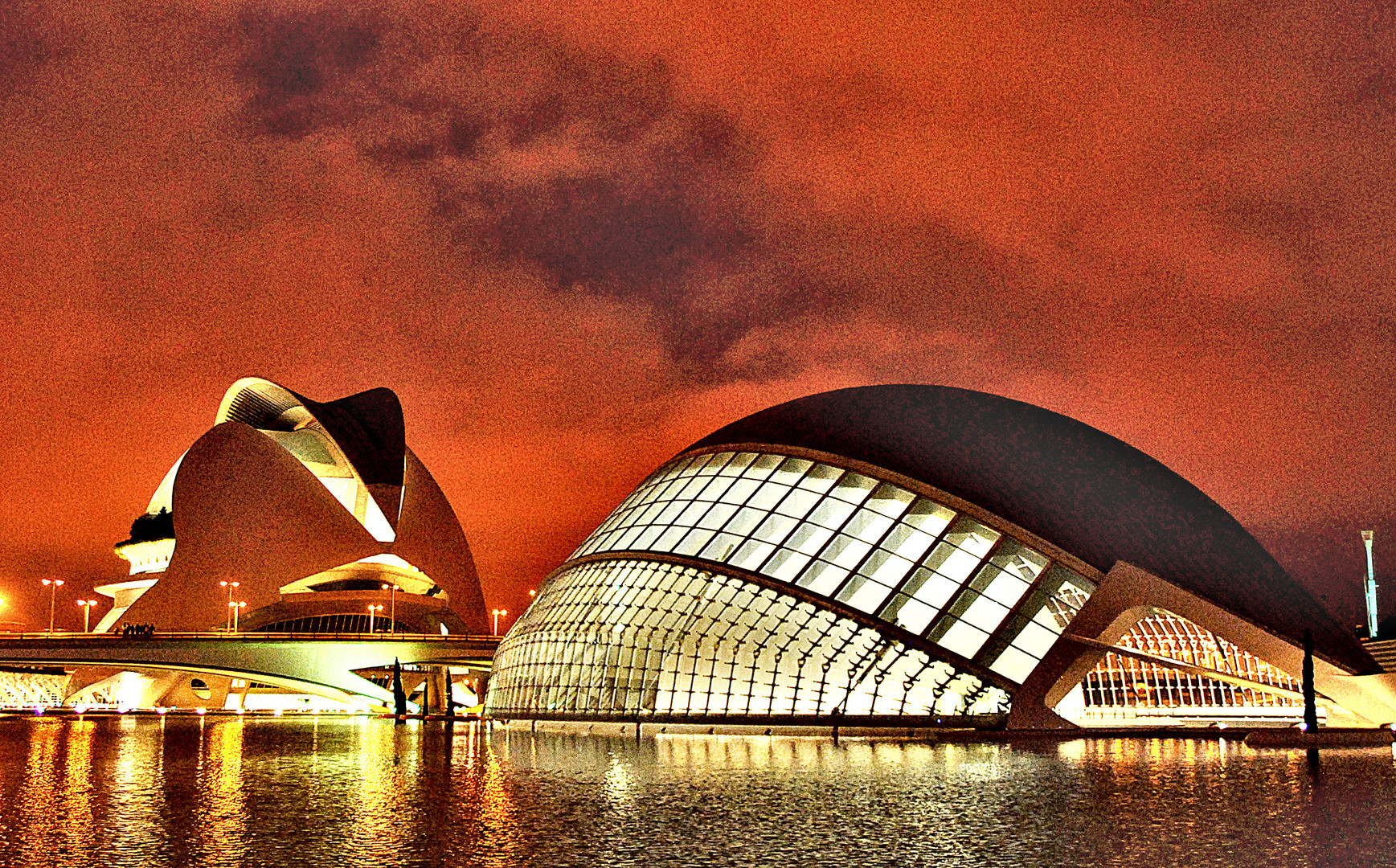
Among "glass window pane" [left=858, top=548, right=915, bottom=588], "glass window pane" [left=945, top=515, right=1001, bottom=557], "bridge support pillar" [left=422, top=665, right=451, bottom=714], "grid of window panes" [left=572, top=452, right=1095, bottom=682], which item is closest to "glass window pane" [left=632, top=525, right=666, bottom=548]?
"grid of window panes" [left=572, top=452, right=1095, bottom=682]

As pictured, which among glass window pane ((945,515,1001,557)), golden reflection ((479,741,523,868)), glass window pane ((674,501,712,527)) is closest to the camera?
golden reflection ((479,741,523,868))

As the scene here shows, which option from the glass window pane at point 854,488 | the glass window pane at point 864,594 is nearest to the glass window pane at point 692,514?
the glass window pane at point 854,488

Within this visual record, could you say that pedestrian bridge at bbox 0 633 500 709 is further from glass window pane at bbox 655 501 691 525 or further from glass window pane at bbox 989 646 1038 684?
glass window pane at bbox 989 646 1038 684

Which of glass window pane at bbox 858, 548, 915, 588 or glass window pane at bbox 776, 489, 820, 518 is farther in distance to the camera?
glass window pane at bbox 776, 489, 820, 518

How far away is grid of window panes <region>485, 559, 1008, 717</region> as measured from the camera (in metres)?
26.5

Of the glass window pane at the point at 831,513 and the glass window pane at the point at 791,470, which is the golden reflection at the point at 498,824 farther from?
the glass window pane at the point at 791,470

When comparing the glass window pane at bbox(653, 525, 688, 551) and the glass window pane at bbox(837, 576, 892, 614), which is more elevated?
the glass window pane at bbox(653, 525, 688, 551)

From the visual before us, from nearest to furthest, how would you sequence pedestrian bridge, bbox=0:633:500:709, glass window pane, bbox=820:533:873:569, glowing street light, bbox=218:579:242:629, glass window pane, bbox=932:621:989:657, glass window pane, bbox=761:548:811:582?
glass window pane, bbox=932:621:989:657 < glass window pane, bbox=820:533:873:569 < glass window pane, bbox=761:548:811:582 < pedestrian bridge, bbox=0:633:500:709 < glowing street light, bbox=218:579:242:629

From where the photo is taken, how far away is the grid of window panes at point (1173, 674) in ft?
93.2

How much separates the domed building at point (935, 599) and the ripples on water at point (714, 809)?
471cm

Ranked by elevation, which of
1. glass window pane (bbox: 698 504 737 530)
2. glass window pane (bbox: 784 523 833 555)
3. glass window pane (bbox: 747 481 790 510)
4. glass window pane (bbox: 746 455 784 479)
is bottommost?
glass window pane (bbox: 784 523 833 555)

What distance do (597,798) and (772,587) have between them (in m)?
15.2

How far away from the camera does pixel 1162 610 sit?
27031mm

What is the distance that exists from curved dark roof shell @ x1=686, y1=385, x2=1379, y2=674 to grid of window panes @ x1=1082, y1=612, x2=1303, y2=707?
5.26 feet
